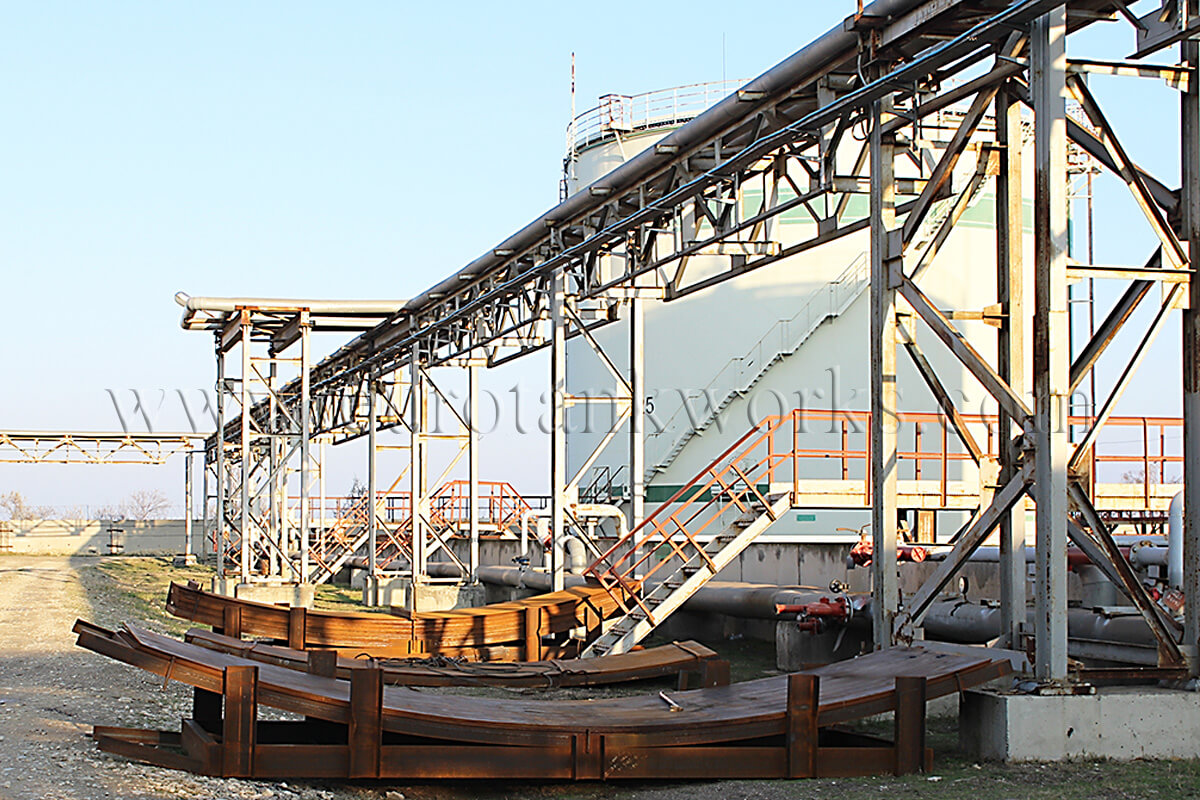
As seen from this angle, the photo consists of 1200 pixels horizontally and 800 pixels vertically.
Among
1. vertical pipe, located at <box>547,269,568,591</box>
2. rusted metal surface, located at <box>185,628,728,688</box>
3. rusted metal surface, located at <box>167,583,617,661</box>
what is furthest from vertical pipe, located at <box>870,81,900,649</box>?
vertical pipe, located at <box>547,269,568,591</box>

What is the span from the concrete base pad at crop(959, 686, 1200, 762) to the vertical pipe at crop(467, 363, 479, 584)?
16.1 meters

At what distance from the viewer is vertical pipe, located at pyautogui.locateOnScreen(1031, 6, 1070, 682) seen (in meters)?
8.72

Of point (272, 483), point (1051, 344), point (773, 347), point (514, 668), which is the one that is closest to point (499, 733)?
point (1051, 344)

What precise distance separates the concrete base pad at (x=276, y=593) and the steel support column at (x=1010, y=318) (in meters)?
17.9

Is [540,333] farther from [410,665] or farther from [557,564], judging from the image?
[410,665]

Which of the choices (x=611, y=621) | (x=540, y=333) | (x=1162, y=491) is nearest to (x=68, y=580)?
(x=540, y=333)

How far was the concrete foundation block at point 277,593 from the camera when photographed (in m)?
25.5

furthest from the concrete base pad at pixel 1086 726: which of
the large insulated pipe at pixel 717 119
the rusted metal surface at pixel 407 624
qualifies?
the rusted metal surface at pixel 407 624

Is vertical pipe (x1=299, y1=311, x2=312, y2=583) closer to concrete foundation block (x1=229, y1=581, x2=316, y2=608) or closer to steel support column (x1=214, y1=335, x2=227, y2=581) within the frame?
concrete foundation block (x1=229, y1=581, x2=316, y2=608)

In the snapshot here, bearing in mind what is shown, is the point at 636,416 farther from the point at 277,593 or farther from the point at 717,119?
the point at 277,593

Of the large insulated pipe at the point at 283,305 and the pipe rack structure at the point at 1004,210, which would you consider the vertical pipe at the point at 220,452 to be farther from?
the pipe rack structure at the point at 1004,210

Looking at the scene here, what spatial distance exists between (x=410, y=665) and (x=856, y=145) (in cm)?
1780

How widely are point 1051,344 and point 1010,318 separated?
3.40ft

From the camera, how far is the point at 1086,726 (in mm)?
8523
